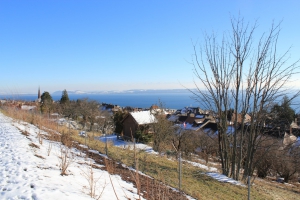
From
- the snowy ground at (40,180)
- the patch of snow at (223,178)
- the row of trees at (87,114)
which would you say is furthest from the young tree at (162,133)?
the row of trees at (87,114)

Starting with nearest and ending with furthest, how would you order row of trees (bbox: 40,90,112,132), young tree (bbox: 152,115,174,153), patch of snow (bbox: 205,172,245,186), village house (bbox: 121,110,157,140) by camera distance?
patch of snow (bbox: 205,172,245,186), young tree (bbox: 152,115,174,153), village house (bbox: 121,110,157,140), row of trees (bbox: 40,90,112,132)

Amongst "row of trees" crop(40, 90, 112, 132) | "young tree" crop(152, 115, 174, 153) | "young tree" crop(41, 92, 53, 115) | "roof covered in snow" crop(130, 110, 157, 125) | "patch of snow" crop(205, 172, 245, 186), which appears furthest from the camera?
"row of trees" crop(40, 90, 112, 132)

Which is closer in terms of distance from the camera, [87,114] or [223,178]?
[223,178]

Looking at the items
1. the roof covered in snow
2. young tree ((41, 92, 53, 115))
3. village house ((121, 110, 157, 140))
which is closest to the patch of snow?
young tree ((41, 92, 53, 115))

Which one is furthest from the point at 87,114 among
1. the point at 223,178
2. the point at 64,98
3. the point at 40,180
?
the point at 40,180

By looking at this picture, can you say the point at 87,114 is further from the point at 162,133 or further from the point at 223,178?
the point at 223,178

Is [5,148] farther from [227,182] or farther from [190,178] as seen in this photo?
[227,182]

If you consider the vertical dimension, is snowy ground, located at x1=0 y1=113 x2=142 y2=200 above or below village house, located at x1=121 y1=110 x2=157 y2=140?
above

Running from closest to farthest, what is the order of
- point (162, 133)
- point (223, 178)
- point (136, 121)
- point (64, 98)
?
1. point (223, 178)
2. point (162, 133)
3. point (136, 121)
4. point (64, 98)

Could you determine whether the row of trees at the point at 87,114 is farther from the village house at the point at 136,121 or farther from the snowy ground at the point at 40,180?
the snowy ground at the point at 40,180

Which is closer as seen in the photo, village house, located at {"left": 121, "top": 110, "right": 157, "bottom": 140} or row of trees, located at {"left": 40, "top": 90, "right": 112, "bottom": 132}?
village house, located at {"left": 121, "top": 110, "right": 157, "bottom": 140}

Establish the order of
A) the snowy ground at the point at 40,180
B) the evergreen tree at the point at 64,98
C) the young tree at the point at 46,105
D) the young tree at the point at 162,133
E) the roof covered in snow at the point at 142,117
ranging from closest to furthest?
the snowy ground at the point at 40,180 → the young tree at the point at 162,133 → the young tree at the point at 46,105 → the roof covered in snow at the point at 142,117 → the evergreen tree at the point at 64,98

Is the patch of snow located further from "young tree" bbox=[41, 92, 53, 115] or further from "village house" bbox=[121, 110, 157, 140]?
"village house" bbox=[121, 110, 157, 140]

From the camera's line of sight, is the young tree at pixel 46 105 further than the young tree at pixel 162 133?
Yes
